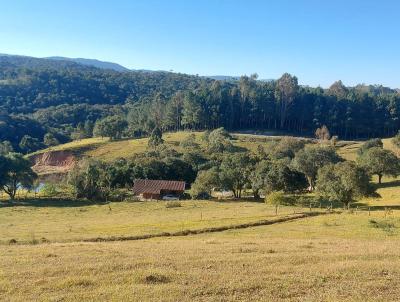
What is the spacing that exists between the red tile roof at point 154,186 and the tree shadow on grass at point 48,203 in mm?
8712

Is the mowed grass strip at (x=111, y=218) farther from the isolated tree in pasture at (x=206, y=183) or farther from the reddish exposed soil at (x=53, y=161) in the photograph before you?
the reddish exposed soil at (x=53, y=161)

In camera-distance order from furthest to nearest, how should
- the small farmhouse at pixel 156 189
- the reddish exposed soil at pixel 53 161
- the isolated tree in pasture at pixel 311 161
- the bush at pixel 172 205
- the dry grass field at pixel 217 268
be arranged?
the reddish exposed soil at pixel 53 161 < the isolated tree in pasture at pixel 311 161 < the small farmhouse at pixel 156 189 < the bush at pixel 172 205 < the dry grass field at pixel 217 268

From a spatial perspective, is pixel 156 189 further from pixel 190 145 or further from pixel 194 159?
pixel 190 145

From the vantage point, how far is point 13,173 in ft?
295

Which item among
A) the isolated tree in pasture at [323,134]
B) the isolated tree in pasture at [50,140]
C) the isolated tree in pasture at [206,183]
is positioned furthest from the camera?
the isolated tree in pasture at [50,140]

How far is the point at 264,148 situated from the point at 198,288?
358ft

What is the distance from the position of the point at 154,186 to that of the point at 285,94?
108 m

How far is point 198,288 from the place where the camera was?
19.5m

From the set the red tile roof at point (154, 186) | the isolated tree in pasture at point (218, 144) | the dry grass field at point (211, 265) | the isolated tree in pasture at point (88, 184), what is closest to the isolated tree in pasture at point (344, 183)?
the dry grass field at point (211, 265)

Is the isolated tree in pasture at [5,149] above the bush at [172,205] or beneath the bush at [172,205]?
above

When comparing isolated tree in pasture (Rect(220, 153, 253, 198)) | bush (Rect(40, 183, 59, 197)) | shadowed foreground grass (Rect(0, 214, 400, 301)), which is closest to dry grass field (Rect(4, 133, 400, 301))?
shadowed foreground grass (Rect(0, 214, 400, 301))

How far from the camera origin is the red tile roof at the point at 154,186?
291 feet

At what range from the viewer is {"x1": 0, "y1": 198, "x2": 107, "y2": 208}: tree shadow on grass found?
78500mm

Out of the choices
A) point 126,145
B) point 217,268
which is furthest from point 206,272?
point 126,145
